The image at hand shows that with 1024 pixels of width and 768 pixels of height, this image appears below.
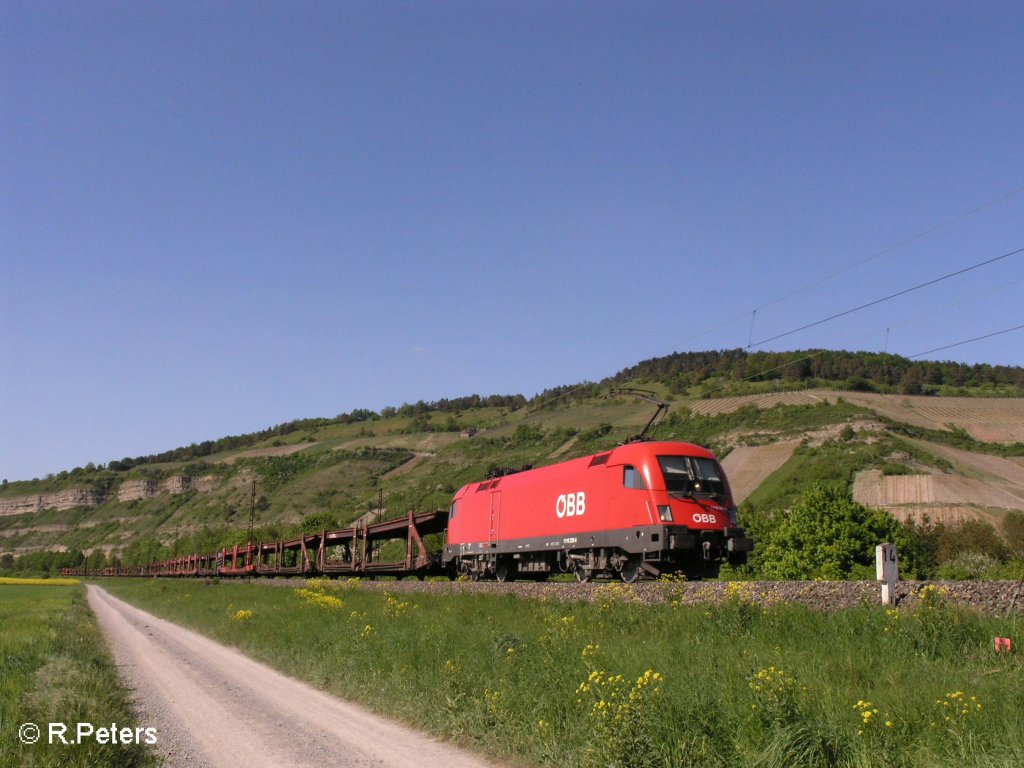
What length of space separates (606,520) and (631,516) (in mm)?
1445

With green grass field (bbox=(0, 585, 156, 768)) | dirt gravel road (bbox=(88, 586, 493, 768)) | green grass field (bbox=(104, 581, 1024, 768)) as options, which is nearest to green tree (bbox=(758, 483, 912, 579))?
green grass field (bbox=(104, 581, 1024, 768))

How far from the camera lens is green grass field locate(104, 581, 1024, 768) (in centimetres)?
Result: 682

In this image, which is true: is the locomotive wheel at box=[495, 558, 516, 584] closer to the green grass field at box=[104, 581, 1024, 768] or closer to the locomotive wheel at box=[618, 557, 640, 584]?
the locomotive wheel at box=[618, 557, 640, 584]

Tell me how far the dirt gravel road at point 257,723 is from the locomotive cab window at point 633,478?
11.6 metres

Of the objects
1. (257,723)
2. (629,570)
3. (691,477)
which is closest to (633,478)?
(691,477)

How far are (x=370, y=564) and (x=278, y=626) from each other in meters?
23.0

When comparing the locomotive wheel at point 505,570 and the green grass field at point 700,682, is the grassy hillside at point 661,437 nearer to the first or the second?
the locomotive wheel at point 505,570

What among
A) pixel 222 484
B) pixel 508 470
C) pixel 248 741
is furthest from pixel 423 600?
pixel 222 484

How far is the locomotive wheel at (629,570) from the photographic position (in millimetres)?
24172

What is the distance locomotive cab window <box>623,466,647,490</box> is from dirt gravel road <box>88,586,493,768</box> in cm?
1160

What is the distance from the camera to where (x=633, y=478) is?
23953mm

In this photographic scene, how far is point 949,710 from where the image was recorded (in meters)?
6.89

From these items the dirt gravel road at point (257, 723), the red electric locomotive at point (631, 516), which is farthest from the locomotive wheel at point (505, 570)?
the dirt gravel road at point (257, 723)

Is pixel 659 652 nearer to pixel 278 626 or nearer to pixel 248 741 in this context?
pixel 248 741
